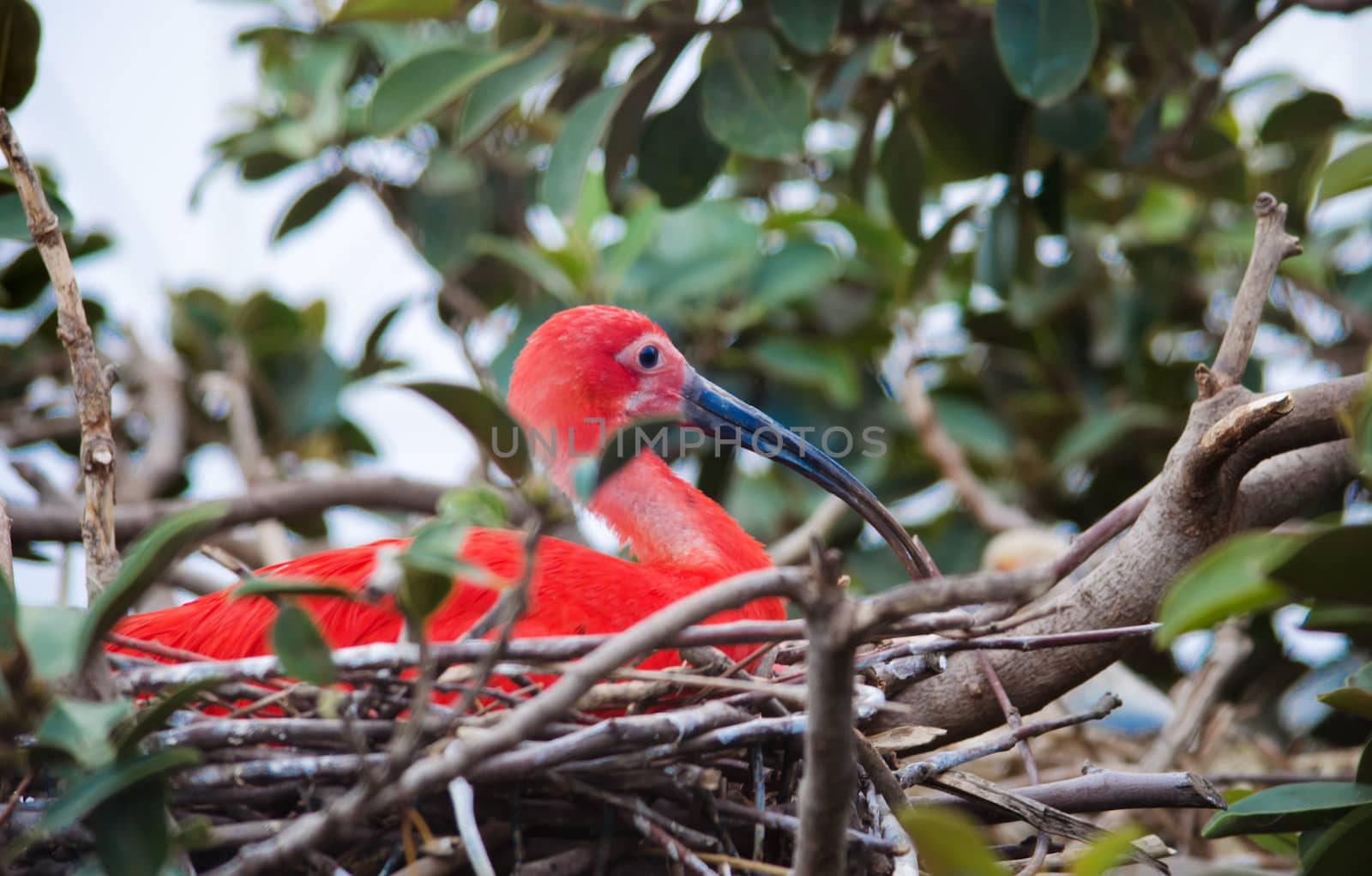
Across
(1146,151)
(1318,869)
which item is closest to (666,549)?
(1318,869)

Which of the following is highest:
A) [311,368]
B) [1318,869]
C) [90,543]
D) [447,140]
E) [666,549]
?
[447,140]

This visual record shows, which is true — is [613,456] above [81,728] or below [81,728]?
above

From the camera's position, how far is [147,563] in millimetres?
1294

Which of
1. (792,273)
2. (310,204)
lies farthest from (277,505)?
(792,273)

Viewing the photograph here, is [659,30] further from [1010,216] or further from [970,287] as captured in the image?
[970,287]

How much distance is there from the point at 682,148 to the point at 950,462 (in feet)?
5.15

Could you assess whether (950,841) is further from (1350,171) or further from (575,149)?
(575,149)

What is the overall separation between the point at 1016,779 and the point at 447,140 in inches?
105

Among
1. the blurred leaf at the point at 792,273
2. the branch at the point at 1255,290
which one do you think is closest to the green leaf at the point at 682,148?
the blurred leaf at the point at 792,273

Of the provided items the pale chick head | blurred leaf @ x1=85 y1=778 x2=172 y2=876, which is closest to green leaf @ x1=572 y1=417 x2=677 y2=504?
blurred leaf @ x1=85 y1=778 x2=172 y2=876

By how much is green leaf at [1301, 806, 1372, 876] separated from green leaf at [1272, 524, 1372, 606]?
58cm

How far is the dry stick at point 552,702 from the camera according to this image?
122cm

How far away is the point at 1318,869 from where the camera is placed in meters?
1.74

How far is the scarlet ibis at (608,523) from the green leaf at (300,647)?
2.14ft
